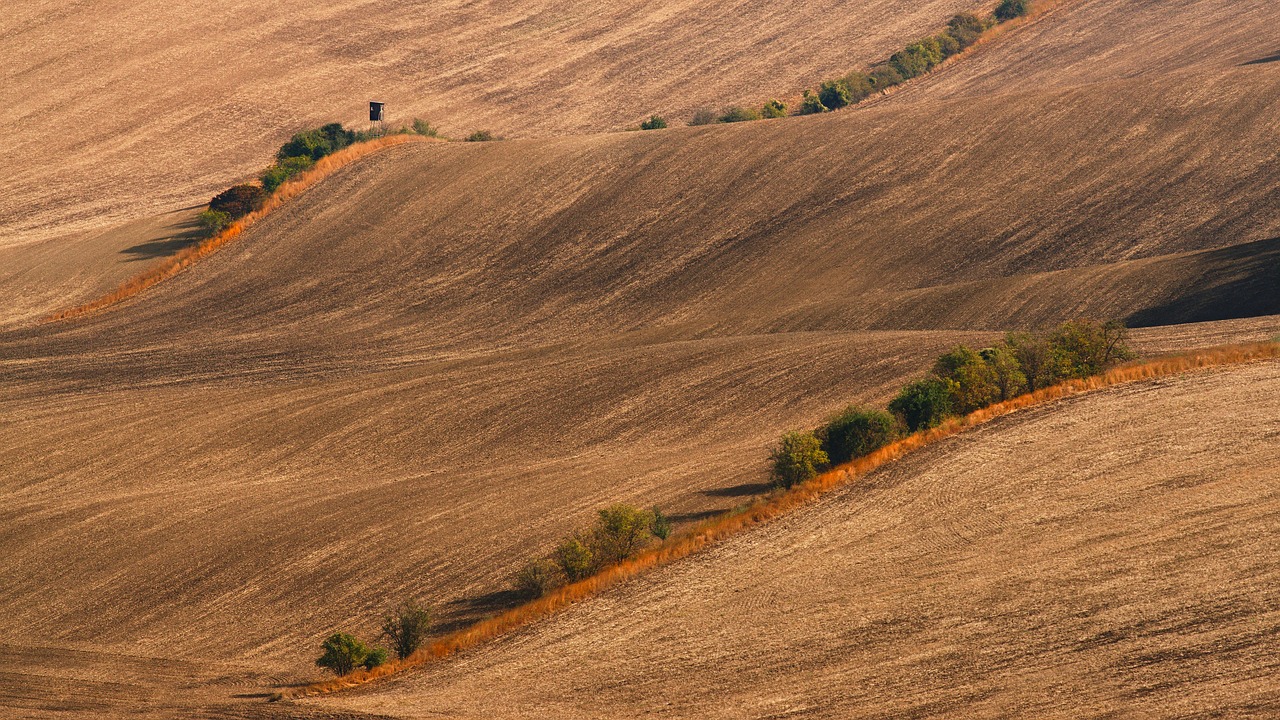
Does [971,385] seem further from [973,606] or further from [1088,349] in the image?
[973,606]

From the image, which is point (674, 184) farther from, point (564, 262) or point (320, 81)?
point (320, 81)

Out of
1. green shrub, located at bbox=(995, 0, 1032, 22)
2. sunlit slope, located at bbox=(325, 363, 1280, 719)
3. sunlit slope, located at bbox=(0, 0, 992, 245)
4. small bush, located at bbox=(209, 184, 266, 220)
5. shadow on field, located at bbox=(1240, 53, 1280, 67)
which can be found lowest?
sunlit slope, located at bbox=(325, 363, 1280, 719)

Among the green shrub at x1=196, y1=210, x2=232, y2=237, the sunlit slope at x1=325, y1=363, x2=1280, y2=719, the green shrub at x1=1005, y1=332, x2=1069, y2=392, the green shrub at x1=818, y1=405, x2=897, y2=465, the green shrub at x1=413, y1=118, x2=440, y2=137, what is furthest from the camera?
the green shrub at x1=413, y1=118, x2=440, y2=137

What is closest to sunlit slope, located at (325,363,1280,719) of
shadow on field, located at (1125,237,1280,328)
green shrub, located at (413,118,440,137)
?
shadow on field, located at (1125,237,1280,328)

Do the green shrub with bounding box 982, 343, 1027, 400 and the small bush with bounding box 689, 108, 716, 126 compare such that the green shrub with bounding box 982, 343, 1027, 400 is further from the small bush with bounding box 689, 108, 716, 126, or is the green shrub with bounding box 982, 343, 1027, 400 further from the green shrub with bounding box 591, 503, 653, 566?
the small bush with bounding box 689, 108, 716, 126

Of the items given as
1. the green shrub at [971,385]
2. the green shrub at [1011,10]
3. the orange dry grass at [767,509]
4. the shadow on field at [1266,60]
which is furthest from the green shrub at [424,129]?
the orange dry grass at [767,509]

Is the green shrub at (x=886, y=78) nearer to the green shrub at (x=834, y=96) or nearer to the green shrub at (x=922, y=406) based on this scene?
the green shrub at (x=834, y=96)

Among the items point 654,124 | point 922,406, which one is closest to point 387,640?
point 922,406
